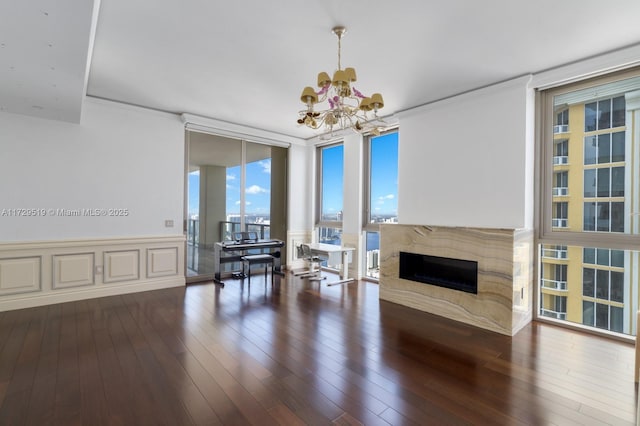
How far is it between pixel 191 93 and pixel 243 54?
148 centimetres

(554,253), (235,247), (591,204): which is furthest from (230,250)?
(591,204)

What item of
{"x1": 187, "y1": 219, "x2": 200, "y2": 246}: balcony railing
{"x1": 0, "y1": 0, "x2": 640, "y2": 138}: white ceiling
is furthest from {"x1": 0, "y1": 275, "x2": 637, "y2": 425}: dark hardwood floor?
{"x1": 0, "y1": 0, "x2": 640, "y2": 138}: white ceiling

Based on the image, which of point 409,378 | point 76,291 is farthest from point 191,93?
point 409,378

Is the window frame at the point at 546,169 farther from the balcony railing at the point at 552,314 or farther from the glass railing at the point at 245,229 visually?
the glass railing at the point at 245,229

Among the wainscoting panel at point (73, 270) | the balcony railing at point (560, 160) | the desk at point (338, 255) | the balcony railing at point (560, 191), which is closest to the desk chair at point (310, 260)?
the desk at point (338, 255)

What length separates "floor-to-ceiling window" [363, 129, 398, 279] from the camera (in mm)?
5379

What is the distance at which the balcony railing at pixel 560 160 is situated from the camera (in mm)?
3572

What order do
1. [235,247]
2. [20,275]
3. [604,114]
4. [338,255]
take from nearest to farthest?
1. [604,114]
2. [20,275]
3. [235,247]
4. [338,255]

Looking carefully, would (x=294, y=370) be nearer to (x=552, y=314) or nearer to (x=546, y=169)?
(x=552, y=314)

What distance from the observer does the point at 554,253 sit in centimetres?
366

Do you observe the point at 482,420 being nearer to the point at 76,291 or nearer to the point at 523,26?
the point at 523,26

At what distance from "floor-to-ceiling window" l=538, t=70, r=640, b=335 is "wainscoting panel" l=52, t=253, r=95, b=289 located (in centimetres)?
614

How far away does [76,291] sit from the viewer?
4.22m

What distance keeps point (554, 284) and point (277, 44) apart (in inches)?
168
